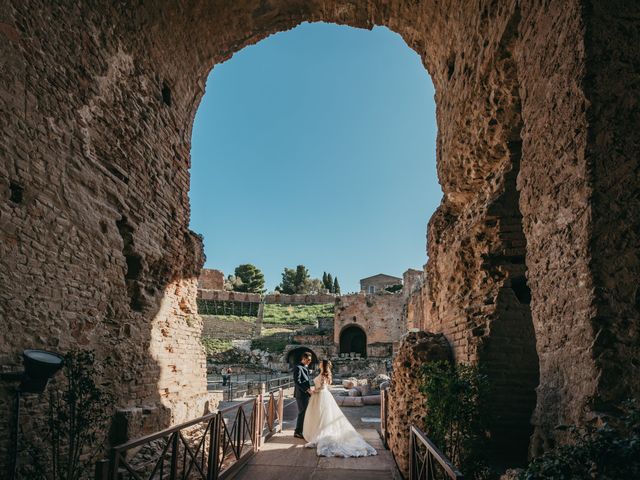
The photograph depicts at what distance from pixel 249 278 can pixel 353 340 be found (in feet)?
87.2

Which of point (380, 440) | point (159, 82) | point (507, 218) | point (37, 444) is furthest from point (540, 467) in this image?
point (159, 82)

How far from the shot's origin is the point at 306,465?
6254mm

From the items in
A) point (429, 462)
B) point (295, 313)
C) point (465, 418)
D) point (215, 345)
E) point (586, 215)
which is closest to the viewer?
point (586, 215)

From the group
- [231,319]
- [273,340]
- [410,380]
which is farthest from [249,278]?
[410,380]

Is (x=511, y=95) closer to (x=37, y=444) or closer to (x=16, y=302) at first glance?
(x=16, y=302)

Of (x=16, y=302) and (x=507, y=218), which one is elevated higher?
(x=507, y=218)

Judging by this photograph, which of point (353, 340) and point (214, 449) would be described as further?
point (353, 340)

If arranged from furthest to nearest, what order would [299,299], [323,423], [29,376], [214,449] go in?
[299,299]
[323,423]
[214,449]
[29,376]

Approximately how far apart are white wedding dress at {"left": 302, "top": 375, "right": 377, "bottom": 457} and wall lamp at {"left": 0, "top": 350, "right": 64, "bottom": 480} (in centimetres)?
440

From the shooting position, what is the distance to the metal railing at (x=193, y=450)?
11.2 ft

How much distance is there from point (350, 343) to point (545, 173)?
36822 millimetres

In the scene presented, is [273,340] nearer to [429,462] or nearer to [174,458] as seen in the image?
[174,458]

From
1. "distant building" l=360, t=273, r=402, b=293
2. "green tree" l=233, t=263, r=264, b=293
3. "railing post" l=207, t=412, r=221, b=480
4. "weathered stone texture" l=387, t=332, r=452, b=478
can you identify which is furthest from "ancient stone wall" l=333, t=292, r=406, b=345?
"railing post" l=207, t=412, r=221, b=480

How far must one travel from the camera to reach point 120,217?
6141 mm
